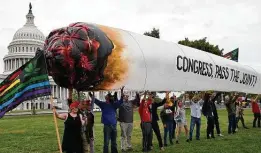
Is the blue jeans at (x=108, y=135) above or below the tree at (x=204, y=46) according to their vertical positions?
below

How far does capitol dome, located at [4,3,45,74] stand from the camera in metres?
119

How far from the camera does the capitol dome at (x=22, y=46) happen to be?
390ft

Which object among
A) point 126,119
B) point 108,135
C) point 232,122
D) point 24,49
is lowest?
point 232,122

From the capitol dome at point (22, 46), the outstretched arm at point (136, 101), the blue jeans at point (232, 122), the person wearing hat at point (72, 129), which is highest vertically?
the capitol dome at point (22, 46)

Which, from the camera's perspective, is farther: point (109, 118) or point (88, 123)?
point (109, 118)

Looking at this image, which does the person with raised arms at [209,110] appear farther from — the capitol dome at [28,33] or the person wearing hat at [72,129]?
the capitol dome at [28,33]

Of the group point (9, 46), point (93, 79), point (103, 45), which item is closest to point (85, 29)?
point (103, 45)

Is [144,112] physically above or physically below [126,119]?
above

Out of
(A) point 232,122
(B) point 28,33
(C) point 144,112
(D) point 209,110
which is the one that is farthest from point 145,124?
(B) point 28,33

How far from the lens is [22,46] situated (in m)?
123

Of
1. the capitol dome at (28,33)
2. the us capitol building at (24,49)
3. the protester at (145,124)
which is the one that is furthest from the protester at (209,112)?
the capitol dome at (28,33)

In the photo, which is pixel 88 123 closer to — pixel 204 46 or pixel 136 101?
pixel 136 101

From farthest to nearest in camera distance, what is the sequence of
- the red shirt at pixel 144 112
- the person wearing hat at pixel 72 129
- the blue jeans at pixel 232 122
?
the blue jeans at pixel 232 122 < the red shirt at pixel 144 112 < the person wearing hat at pixel 72 129

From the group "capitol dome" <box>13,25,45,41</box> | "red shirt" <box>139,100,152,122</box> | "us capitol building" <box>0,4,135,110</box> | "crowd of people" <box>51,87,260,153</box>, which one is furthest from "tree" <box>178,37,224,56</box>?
"capitol dome" <box>13,25,45,41</box>
